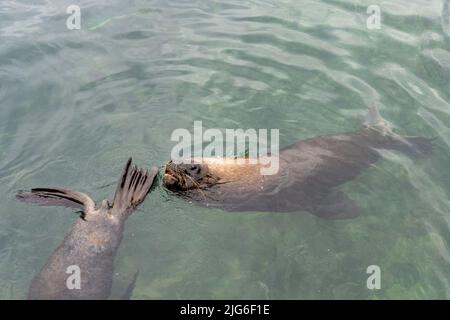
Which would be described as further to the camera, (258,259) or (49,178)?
(49,178)

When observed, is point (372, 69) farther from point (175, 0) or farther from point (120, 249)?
point (120, 249)

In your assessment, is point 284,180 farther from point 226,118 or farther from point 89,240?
point 89,240

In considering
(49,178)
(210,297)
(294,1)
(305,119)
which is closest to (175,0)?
(294,1)

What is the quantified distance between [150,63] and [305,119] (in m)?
2.97

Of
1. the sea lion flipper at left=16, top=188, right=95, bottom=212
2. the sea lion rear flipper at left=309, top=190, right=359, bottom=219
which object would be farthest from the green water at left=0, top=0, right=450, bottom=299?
the sea lion flipper at left=16, top=188, right=95, bottom=212

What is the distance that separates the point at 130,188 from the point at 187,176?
0.68 meters

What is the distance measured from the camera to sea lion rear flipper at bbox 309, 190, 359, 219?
219 inches

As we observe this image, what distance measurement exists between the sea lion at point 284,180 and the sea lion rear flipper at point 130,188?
0.29m

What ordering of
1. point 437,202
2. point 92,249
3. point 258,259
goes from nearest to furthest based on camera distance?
point 92,249 < point 258,259 < point 437,202

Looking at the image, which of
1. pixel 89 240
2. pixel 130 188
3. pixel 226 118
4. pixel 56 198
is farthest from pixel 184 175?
pixel 226 118

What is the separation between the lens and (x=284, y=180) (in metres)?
5.66

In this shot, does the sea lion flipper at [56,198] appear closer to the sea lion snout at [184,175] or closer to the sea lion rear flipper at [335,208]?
the sea lion snout at [184,175]

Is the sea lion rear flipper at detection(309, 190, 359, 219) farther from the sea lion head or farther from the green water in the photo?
the sea lion head

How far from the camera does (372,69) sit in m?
8.46
